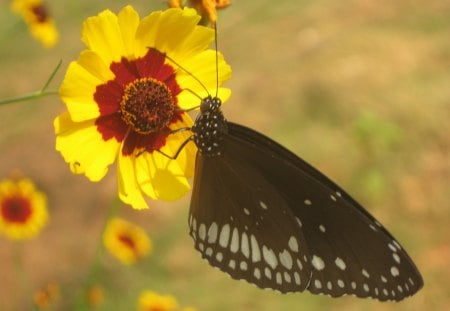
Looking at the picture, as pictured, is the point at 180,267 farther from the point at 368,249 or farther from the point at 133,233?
the point at 368,249

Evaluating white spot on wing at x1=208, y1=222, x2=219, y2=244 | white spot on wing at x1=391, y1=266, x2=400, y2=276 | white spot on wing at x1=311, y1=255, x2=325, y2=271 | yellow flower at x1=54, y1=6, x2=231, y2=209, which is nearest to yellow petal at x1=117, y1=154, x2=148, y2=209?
yellow flower at x1=54, y1=6, x2=231, y2=209

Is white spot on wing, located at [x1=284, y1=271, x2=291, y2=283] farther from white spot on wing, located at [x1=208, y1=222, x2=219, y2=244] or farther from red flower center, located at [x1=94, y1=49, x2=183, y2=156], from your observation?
red flower center, located at [x1=94, y1=49, x2=183, y2=156]

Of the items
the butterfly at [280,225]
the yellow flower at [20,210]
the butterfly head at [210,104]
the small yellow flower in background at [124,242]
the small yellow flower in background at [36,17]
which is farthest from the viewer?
the small yellow flower in background at [124,242]

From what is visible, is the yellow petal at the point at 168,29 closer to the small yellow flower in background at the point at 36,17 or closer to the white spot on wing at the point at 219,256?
the white spot on wing at the point at 219,256

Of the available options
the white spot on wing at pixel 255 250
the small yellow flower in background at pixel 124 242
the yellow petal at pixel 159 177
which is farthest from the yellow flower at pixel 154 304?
the yellow petal at pixel 159 177

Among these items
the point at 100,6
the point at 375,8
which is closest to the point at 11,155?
the point at 100,6

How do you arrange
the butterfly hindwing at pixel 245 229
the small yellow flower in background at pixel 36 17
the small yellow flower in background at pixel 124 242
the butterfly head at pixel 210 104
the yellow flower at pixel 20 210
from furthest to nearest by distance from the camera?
1. the small yellow flower in background at pixel 124 242
2. the small yellow flower in background at pixel 36 17
3. the yellow flower at pixel 20 210
4. the butterfly hindwing at pixel 245 229
5. the butterfly head at pixel 210 104

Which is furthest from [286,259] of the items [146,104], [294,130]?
[294,130]
